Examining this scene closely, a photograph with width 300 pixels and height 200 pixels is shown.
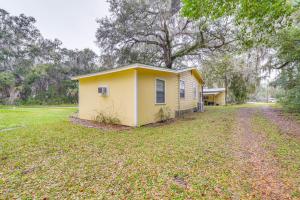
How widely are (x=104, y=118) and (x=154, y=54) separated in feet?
27.0

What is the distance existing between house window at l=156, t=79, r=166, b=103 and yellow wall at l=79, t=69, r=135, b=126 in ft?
5.41

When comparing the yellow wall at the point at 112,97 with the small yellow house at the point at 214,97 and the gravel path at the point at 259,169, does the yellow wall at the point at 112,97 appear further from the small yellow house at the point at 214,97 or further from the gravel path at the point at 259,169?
the small yellow house at the point at 214,97

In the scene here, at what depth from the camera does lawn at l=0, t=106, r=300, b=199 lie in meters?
2.37

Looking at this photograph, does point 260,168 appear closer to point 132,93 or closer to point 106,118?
point 132,93

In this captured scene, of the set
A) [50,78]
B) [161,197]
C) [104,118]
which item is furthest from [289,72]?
[50,78]

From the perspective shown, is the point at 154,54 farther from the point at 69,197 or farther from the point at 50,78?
the point at 50,78

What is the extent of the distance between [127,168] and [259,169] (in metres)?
2.45

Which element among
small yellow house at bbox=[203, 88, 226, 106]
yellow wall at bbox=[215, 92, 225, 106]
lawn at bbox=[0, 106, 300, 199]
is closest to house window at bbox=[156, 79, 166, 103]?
lawn at bbox=[0, 106, 300, 199]

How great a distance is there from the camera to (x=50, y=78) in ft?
89.2

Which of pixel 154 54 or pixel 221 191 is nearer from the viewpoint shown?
pixel 221 191

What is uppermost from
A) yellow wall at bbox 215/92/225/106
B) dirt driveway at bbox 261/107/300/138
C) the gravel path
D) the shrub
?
yellow wall at bbox 215/92/225/106

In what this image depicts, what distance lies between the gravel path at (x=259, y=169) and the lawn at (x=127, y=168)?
0.11 m

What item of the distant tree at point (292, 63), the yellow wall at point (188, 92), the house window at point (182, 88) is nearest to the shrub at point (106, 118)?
the yellow wall at point (188, 92)

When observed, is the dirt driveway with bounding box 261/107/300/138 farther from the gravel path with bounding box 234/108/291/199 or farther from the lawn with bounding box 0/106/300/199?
the gravel path with bounding box 234/108/291/199
